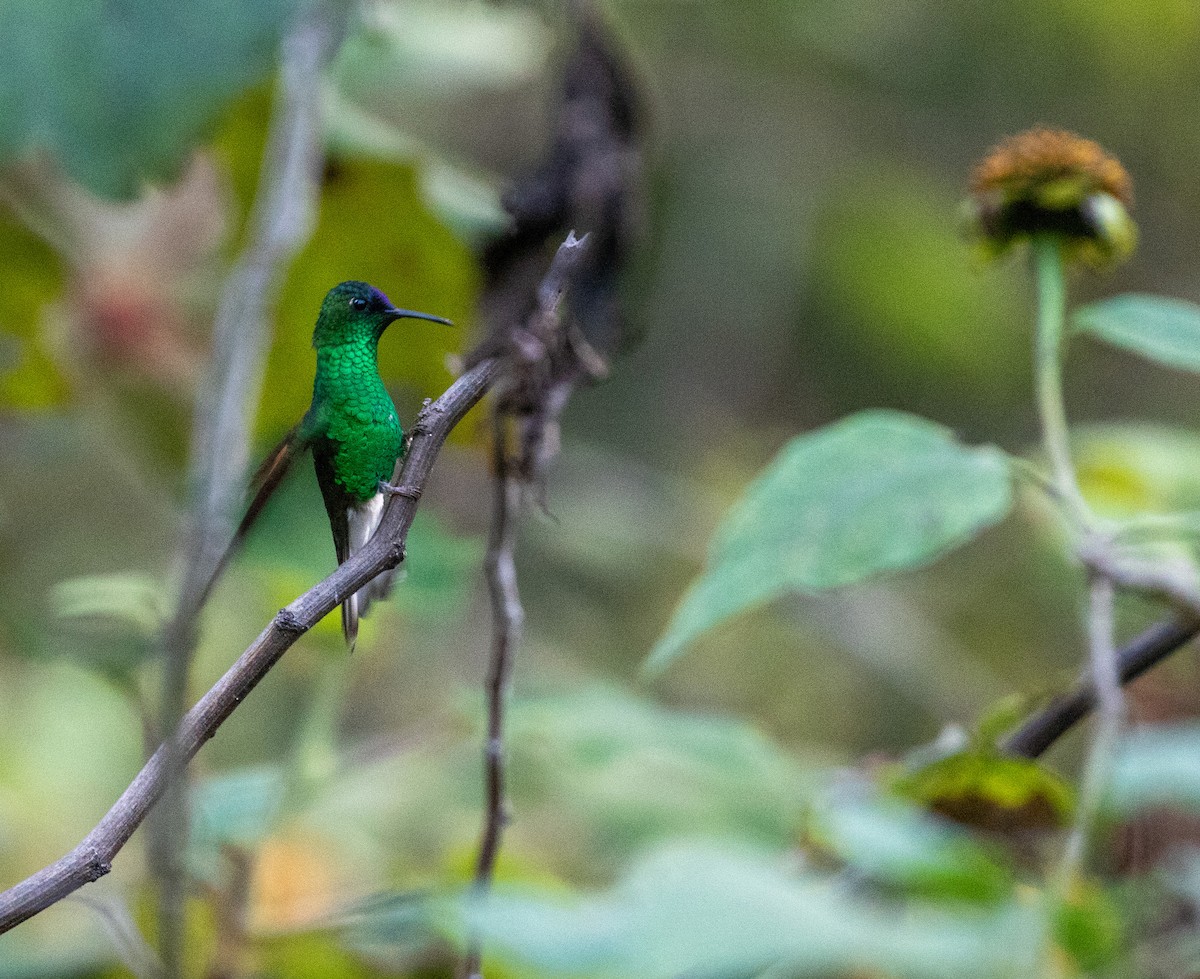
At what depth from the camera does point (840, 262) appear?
2.64 meters

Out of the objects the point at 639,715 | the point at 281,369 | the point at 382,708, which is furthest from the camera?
the point at 382,708

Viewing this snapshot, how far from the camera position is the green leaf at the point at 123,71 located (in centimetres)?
105

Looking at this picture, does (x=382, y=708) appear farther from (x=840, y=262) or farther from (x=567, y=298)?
(x=567, y=298)

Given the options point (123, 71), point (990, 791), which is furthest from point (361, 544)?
point (123, 71)

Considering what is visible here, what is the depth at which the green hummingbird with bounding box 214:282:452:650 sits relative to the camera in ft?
1.99

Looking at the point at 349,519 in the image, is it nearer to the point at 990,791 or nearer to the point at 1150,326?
the point at 990,791

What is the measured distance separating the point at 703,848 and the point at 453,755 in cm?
101

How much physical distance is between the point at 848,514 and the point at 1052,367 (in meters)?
0.22

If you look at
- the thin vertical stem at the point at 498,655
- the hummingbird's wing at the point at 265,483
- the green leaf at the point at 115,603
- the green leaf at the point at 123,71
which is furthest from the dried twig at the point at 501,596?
the green leaf at the point at 123,71

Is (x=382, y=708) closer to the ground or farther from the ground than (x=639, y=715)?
farther from the ground

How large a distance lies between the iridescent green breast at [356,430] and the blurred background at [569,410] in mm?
194

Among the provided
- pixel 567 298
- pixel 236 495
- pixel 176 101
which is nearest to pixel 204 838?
pixel 236 495

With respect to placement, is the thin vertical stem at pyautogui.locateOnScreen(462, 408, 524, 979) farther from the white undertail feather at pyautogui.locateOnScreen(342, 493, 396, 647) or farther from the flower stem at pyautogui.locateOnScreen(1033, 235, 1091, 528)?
the flower stem at pyautogui.locateOnScreen(1033, 235, 1091, 528)

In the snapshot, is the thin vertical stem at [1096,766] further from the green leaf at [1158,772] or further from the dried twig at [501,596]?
the dried twig at [501,596]
